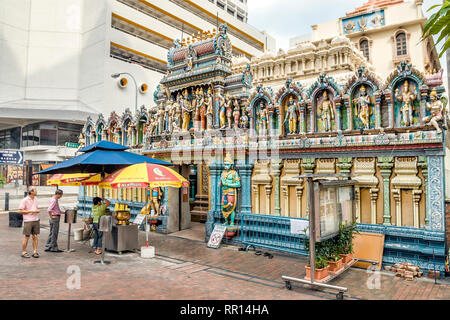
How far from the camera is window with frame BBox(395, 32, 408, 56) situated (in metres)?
27.3

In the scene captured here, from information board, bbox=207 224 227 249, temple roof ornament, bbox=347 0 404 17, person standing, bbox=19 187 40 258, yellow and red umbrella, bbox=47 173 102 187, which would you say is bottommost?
information board, bbox=207 224 227 249

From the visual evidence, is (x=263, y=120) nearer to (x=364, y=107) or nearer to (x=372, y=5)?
(x=364, y=107)

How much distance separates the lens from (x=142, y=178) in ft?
30.4

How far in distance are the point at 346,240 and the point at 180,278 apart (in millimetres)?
4162

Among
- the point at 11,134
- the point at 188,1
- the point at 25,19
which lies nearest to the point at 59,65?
the point at 25,19

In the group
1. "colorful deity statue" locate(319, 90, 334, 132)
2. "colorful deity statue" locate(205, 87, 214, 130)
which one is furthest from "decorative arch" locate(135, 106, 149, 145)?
"colorful deity statue" locate(319, 90, 334, 132)

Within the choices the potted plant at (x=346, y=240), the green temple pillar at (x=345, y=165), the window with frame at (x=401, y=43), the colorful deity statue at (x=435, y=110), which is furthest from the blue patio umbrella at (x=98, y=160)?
the window with frame at (x=401, y=43)

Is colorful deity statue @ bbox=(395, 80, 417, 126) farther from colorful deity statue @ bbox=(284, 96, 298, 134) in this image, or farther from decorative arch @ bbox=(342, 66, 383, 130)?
colorful deity statue @ bbox=(284, 96, 298, 134)

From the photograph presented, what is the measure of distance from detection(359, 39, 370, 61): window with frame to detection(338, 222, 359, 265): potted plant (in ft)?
79.9

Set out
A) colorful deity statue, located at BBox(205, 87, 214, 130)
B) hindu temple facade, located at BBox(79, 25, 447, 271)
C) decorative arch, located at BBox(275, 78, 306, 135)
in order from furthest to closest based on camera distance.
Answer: colorful deity statue, located at BBox(205, 87, 214, 130)
decorative arch, located at BBox(275, 78, 306, 135)
hindu temple facade, located at BBox(79, 25, 447, 271)

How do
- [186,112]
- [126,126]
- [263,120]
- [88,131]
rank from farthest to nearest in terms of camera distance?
[88,131] < [126,126] < [186,112] < [263,120]

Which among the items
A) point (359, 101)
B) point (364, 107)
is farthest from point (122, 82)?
point (364, 107)

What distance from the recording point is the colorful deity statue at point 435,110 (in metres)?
8.33

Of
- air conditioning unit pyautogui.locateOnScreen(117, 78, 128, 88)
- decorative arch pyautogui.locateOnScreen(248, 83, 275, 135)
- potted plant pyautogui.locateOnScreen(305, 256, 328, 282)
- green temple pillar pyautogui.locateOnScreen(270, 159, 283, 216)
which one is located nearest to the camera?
potted plant pyautogui.locateOnScreen(305, 256, 328, 282)
